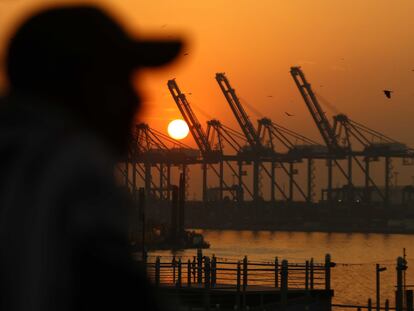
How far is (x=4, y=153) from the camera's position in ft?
3.49

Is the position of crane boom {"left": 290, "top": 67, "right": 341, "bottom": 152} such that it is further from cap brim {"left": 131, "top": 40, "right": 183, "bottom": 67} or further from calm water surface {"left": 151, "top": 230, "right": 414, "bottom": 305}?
cap brim {"left": 131, "top": 40, "right": 183, "bottom": 67}

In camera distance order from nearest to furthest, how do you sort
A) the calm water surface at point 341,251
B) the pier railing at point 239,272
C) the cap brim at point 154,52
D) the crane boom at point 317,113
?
the cap brim at point 154,52, the pier railing at point 239,272, the calm water surface at point 341,251, the crane boom at point 317,113

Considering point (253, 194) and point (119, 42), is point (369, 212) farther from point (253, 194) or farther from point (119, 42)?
point (119, 42)

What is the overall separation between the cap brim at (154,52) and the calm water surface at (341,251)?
28664 millimetres

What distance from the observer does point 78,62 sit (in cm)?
108

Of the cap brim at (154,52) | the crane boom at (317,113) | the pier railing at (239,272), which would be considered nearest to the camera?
the cap brim at (154,52)

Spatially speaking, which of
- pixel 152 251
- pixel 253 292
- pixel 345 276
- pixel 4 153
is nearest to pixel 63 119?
→ pixel 4 153

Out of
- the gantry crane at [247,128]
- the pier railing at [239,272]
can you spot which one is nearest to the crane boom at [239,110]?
the gantry crane at [247,128]

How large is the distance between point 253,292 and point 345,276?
88.7 ft

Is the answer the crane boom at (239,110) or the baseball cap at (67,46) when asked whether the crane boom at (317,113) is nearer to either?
the crane boom at (239,110)

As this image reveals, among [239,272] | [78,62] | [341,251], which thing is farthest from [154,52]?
[341,251]

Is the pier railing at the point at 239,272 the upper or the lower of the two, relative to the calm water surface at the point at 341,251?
lower

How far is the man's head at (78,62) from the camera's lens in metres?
1.07

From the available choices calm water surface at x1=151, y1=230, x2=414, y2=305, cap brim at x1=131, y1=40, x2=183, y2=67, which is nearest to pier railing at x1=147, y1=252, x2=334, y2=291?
calm water surface at x1=151, y1=230, x2=414, y2=305
